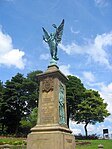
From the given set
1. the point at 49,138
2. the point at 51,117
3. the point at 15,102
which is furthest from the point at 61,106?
the point at 15,102

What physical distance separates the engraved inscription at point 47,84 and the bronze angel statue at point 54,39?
5.43ft

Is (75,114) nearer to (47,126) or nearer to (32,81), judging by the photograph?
(32,81)

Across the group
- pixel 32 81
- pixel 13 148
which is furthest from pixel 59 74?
pixel 32 81

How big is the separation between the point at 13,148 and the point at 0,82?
3793cm

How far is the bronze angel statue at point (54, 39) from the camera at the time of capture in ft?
48.5

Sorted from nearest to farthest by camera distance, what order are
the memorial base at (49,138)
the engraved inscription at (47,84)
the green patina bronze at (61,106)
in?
the memorial base at (49,138) → the green patina bronze at (61,106) → the engraved inscription at (47,84)

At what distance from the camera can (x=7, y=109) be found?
50938 millimetres

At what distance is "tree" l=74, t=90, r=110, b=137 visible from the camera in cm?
4959

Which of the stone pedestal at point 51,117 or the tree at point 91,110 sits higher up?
the tree at point 91,110

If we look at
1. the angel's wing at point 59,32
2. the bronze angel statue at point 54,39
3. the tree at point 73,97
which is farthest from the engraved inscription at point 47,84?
the tree at point 73,97

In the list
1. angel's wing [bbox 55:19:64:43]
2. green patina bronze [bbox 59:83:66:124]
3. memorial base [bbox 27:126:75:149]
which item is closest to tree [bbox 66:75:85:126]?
angel's wing [bbox 55:19:64:43]

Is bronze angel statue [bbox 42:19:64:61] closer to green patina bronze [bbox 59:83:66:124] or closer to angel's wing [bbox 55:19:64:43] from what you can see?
angel's wing [bbox 55:19:64:43]

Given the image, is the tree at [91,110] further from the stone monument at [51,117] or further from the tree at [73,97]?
the stone monument at [51,117]

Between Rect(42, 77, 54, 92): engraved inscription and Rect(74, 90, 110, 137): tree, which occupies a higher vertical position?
Rect(74, 90, 110, 137): tree
